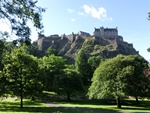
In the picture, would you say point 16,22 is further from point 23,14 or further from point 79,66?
point 79,66

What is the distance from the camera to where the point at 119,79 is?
192ft

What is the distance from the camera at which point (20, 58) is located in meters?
53.4

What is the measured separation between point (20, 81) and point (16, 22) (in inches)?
1295

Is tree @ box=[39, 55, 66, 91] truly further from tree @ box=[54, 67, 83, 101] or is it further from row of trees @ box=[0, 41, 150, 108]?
row of trees @ box=[0, 41, 150, 108]

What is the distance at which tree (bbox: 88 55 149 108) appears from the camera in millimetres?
57375

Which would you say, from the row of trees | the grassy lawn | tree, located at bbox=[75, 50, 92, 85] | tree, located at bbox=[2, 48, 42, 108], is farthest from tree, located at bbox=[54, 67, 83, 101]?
tree, located at bbox=[75, 50, 92, 85]

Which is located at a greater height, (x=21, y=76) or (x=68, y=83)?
(x=21, y=76)

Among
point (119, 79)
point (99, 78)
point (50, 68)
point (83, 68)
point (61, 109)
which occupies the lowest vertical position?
point (61, 109)

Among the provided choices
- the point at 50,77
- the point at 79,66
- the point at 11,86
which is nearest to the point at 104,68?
the point at 11,86

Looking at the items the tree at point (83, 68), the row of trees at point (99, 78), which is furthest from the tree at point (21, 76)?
the tree at point (83, 68)

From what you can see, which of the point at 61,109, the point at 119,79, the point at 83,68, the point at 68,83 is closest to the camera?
the point at 61,109

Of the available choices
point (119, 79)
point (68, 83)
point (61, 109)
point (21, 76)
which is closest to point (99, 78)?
point (119, 79)

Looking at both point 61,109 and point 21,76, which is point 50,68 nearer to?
point 21,76

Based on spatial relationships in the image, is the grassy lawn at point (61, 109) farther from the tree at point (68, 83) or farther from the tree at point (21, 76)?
the tree at point (68, 83)
